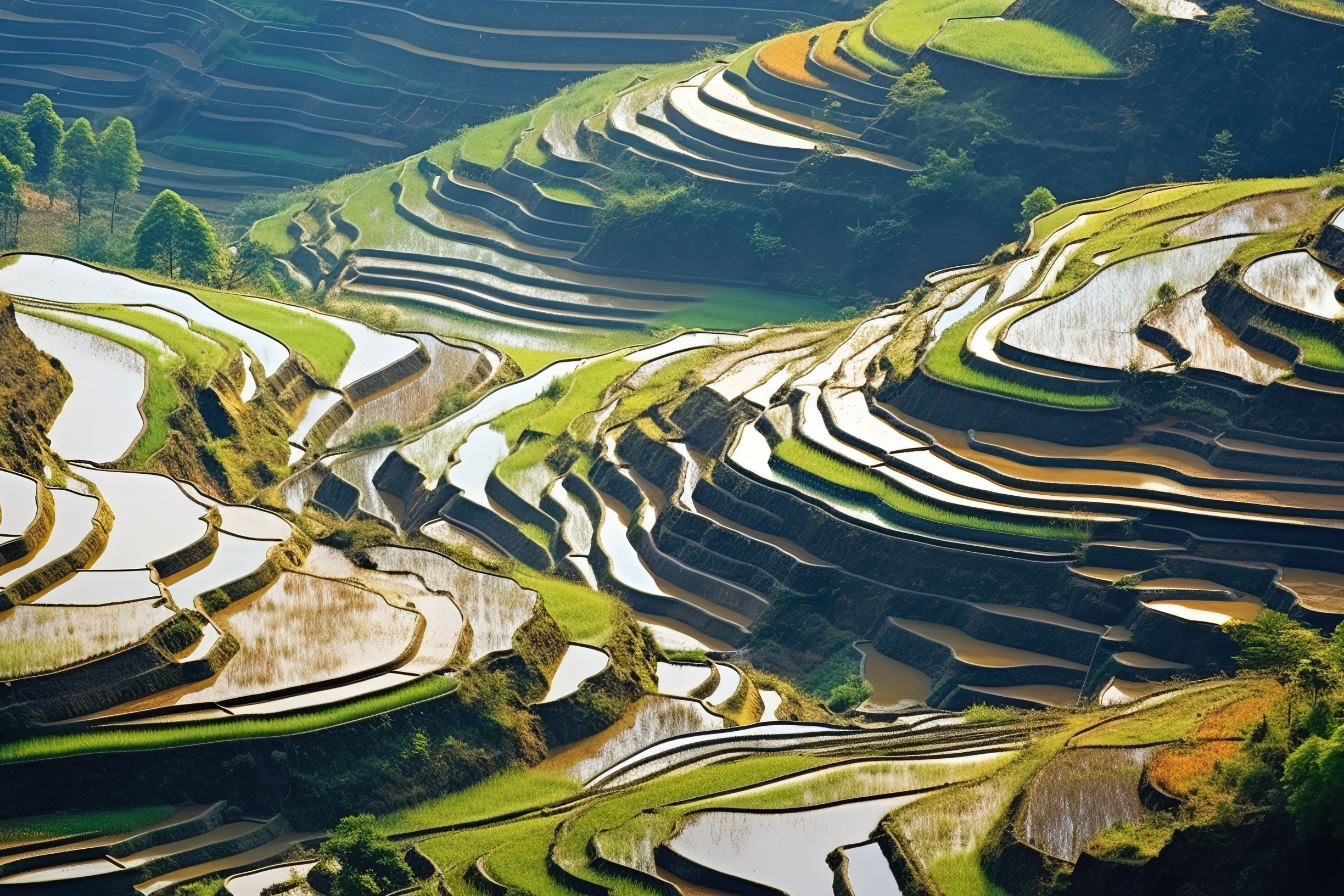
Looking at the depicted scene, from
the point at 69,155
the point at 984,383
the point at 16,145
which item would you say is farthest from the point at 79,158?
the point at 984,383

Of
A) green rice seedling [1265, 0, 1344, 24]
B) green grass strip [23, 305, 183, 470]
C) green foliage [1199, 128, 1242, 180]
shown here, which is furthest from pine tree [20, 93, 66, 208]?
green rice seedling [1265, 0, 1344, 24]

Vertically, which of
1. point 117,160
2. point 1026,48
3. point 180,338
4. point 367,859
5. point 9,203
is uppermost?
point 1026,48

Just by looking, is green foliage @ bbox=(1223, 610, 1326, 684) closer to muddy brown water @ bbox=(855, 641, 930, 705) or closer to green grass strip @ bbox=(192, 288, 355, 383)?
muddy brown water @ bbox=(855, 641, 930, 705)

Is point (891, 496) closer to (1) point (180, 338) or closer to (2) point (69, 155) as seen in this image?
(1) point (180, 338)

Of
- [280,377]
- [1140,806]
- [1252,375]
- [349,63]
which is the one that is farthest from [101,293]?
[349,63]

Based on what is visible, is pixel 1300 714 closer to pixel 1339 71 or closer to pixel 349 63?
pixel 1339 71

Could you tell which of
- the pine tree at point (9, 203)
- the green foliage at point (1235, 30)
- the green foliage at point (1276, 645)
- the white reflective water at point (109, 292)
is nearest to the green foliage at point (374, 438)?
the white reflective water at point (109, 292)
